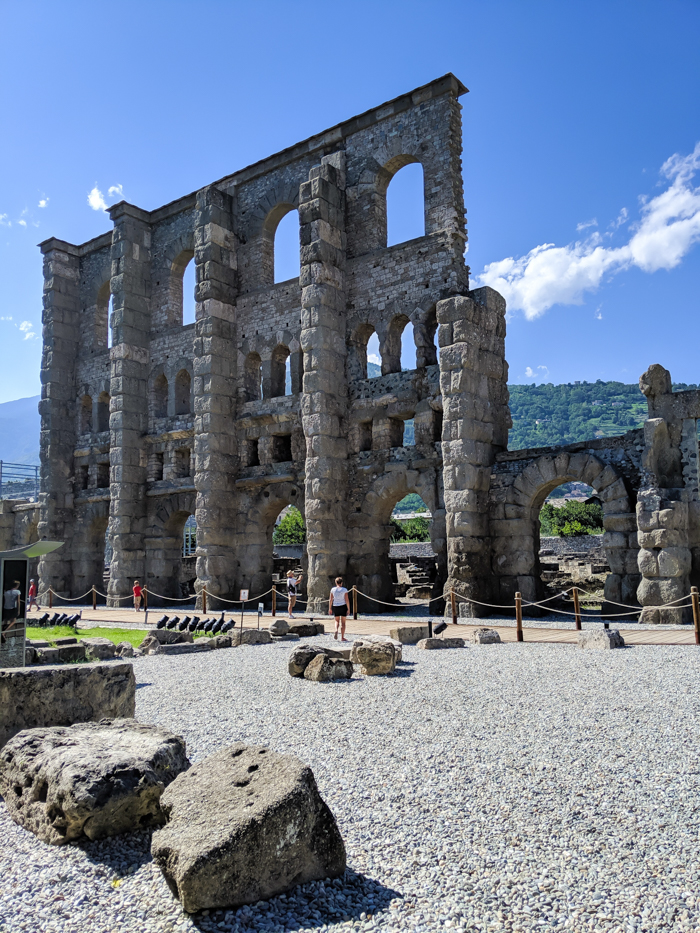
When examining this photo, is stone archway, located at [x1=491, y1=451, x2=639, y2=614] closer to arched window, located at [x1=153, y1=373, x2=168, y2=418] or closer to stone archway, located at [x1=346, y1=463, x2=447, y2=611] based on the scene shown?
stone archway, located at [x1=346, y1=463, x2=447, y2=611]

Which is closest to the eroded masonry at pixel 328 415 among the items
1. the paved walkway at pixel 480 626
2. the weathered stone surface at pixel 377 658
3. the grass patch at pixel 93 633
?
the paved walkway at pixel 480 626

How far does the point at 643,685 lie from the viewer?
24.1 feet

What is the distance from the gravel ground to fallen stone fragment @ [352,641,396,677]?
0.92 m

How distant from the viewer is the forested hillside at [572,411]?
154750mm

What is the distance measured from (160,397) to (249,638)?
13971 mm

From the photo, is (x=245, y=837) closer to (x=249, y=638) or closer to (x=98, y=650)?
(x=98, y=650)

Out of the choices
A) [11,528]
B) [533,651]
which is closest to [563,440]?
[11,528]

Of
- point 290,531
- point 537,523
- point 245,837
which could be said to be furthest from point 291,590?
point 290,531

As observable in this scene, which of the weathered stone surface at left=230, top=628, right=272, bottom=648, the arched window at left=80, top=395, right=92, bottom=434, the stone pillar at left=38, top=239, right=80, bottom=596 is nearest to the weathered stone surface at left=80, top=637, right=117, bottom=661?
the weathered stone surface at left=230, top=628, right=272, bottom=648

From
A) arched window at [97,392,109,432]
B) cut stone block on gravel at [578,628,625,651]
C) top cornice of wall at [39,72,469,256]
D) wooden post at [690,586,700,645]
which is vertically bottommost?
cut stone block on gravel at [578,628,625,651]

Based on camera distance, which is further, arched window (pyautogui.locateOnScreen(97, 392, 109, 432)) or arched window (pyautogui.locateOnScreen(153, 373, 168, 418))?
arched window (pyautogui.locateOnScreen(97, 392, 109, 432))

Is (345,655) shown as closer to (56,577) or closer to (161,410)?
(161,410)

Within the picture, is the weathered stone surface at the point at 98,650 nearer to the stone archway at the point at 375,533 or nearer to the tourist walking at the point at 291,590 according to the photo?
the tourist walking at the point at 291,590

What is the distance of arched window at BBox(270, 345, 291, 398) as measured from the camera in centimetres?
Answer: 2083
